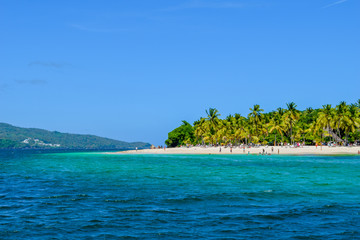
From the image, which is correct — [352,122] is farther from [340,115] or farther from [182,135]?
[182,135]

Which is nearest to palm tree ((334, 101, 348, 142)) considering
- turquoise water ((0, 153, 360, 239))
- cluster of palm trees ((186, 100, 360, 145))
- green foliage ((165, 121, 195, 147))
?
cluster of palm trees ((186, 100, 360, 145))

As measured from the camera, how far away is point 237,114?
520 feet

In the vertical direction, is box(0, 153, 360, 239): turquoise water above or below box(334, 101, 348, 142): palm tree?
below

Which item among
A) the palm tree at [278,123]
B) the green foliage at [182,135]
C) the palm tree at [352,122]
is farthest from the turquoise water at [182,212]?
the green foliage at [182,135]

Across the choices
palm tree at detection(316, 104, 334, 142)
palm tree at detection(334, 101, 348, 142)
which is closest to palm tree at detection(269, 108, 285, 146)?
palm tree at detection(316, 104, 334, 142)

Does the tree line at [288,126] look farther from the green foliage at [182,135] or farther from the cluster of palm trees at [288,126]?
the green foliage at [182,135]

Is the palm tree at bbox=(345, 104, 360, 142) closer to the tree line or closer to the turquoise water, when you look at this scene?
the tree line

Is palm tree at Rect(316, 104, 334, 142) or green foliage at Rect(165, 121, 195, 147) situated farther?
green foliage at Rect(165, 121, 195, 147)

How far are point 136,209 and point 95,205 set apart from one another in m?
2.97

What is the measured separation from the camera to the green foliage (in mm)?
189875

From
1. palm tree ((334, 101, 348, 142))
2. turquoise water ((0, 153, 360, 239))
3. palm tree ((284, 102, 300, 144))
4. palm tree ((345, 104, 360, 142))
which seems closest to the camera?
turquoise water ((0, 153, 360, 239))

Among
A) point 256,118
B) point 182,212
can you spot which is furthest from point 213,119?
point 182,212

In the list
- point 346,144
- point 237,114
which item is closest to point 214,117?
point 237,114

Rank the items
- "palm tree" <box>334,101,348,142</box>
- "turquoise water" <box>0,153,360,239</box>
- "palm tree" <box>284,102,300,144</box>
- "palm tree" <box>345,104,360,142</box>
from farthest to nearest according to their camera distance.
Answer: "palm tree" <box>284,102,300,144</box>, "palm tree" <box>334,101,348,142</box>, "palm tree" <box>345,104,360,142</box>, "turquoise water" <box>0,153,360,239</box>
